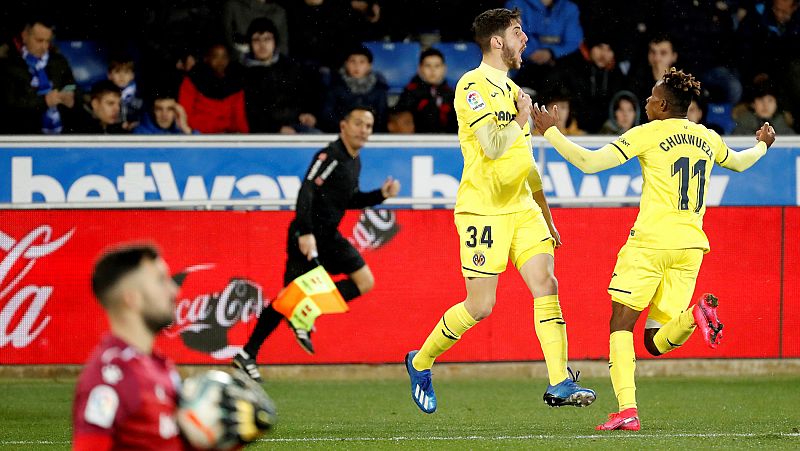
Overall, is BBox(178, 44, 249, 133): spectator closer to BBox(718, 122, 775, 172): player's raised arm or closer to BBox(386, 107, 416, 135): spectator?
BBox(386, 107, 416, 135): spectator

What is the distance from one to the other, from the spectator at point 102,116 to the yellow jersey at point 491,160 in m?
5.34

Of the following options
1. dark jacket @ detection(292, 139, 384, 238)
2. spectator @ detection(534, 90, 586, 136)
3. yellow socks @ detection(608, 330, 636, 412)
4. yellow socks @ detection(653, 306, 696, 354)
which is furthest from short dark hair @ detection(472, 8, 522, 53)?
spectator @ detection(534, 90, 586, 136)

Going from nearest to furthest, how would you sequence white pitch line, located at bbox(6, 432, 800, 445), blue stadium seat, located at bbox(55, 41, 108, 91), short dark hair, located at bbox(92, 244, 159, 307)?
1. short dark hair, located at bbox(92, 244, 159, 307)
2. white pitch line, located at bbox(6, 432, 800, 445)
3. blue stadium seat, located at bbox(55, 41, 108, 91)

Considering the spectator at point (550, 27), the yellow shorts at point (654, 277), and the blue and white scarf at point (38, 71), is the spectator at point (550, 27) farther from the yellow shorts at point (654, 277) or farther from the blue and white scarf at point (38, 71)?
the yellow shorts at point (654, 277)

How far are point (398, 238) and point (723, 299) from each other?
287 cm

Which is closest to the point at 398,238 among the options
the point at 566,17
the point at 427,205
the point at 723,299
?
the point at 427,205

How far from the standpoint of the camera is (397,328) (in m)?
11.3

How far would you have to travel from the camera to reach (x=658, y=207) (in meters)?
7.88

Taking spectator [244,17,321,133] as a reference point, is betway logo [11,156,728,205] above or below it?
below

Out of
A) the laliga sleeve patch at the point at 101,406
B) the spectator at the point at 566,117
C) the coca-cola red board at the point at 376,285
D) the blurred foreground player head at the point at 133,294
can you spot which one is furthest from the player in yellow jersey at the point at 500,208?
the spectator at the point at 566,117

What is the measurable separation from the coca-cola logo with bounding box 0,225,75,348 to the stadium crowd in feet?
5.27

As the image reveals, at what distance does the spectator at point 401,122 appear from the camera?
12.9 m

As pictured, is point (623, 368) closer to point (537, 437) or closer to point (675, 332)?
point (675, 332)

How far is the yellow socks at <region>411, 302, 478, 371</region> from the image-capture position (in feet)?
26.1
